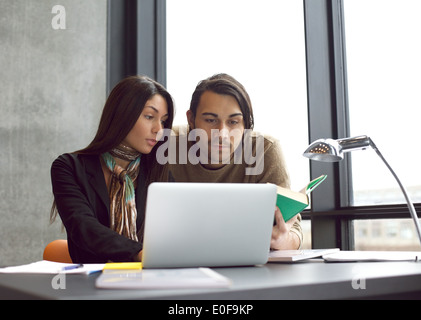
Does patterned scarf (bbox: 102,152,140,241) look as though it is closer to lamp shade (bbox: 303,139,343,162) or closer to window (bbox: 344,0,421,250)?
A: lamp shade (bbox: 303,139,343,162)

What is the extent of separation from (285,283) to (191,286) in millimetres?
157

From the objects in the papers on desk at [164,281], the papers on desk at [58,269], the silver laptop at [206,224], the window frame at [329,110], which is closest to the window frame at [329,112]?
the window frame at [329,110]

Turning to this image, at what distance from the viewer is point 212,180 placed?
234 centimetres

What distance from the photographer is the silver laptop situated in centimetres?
99

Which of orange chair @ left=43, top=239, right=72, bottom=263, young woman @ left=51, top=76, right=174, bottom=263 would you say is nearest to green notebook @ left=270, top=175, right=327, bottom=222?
young woman @ left=51, top=76, right=174, bottom=263

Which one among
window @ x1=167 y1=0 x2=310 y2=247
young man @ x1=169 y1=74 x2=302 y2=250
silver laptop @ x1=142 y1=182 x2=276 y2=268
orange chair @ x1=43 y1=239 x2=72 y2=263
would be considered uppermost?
window @ x1=167 y1=0 x2=310 y2=247

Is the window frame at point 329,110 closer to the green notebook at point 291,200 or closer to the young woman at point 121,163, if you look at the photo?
the young woman at point 121,163

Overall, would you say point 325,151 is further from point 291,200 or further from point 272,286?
point 272,286

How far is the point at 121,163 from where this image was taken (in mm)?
2137

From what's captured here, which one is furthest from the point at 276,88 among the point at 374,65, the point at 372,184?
the point at 372,184

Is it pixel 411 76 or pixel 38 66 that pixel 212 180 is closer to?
pixel 411 76

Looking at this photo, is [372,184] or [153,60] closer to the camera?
[372,184]

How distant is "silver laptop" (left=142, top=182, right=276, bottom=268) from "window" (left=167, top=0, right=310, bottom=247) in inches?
64.7

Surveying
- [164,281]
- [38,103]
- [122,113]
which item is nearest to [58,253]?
[122,113]
